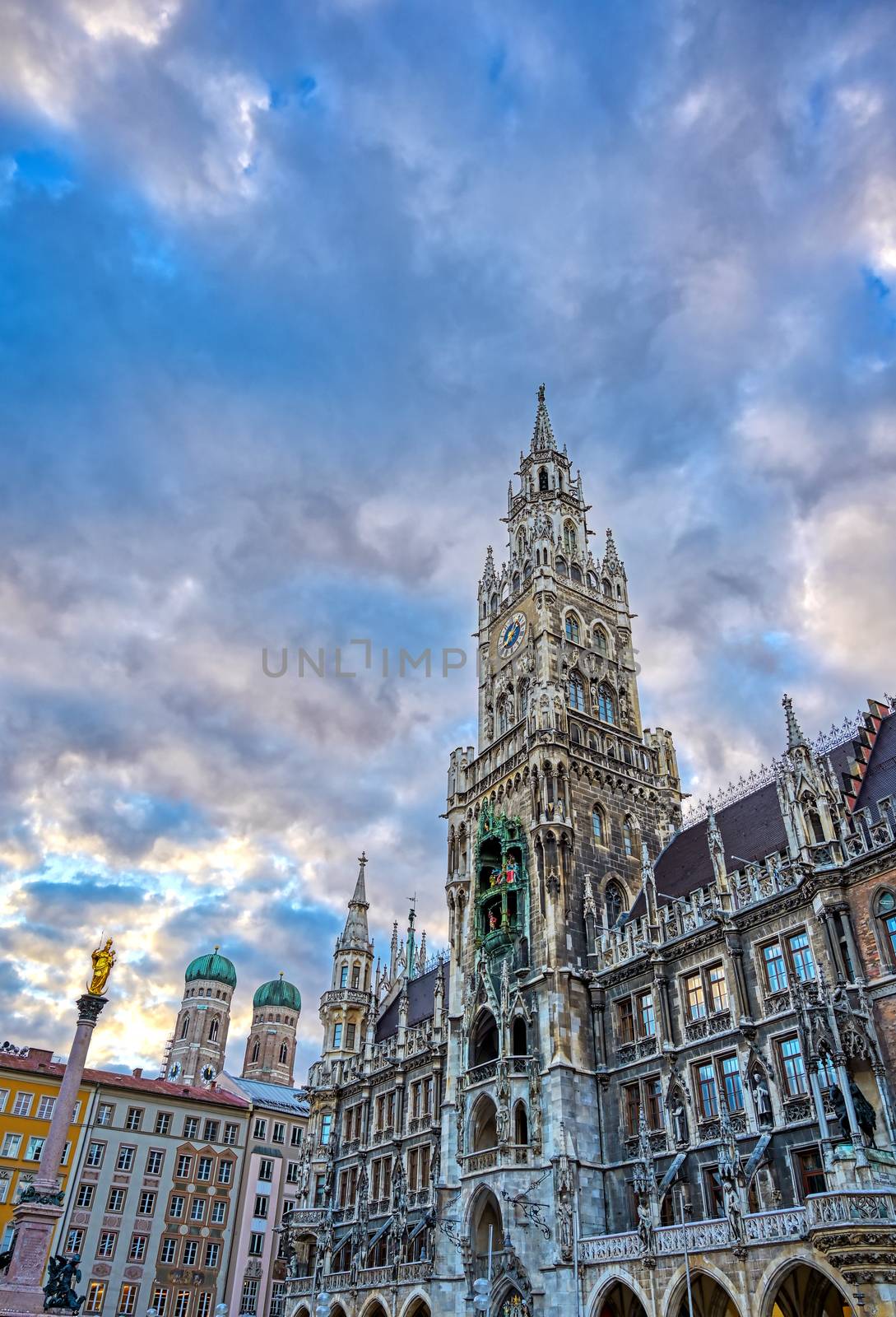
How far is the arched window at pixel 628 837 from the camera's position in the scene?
46750mm

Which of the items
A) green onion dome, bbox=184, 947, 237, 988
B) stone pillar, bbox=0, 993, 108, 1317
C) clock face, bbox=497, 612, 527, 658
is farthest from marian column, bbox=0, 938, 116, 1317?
green onion dome, bbox=184, 947, 237, 988

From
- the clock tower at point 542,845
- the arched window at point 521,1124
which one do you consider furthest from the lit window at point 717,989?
the arched window at point 521,1124

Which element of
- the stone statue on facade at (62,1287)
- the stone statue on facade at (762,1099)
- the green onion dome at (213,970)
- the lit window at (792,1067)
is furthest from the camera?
the green onion dome at (213,970)

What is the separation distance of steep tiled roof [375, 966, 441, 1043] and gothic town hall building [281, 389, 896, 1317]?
2.03ft

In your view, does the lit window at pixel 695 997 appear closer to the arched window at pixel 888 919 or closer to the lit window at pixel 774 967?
the lit window at pixel 774 967

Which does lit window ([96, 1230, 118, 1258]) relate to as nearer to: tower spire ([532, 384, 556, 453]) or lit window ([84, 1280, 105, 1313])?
lit window ([84, 1280, 105, 1313])

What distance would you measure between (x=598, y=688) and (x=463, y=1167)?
24369 millimetres

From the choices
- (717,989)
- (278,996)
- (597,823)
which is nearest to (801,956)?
(717,989)

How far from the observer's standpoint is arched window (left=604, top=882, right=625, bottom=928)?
1738 inches

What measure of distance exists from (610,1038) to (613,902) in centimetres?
715

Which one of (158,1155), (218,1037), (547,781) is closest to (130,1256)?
(158,1155)

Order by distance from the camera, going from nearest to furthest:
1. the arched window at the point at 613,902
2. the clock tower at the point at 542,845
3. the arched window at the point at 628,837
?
1. the clock tower at the point at 542,845
2. the arched window at the point at 613,902
3. the arched window at the point at 628,837

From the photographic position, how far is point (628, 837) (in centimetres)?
4719

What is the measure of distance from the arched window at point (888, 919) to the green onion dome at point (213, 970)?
380 feet
